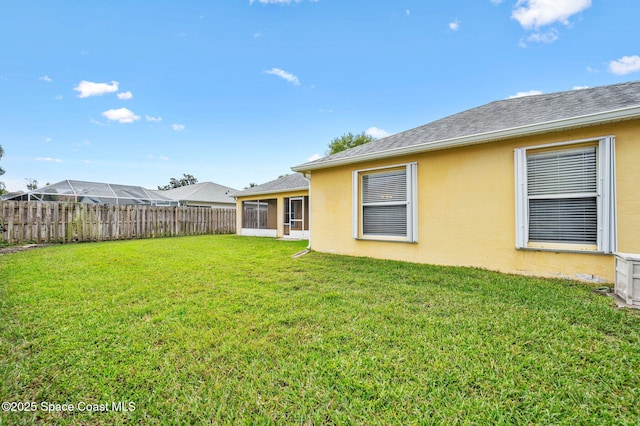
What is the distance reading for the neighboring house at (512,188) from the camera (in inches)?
155

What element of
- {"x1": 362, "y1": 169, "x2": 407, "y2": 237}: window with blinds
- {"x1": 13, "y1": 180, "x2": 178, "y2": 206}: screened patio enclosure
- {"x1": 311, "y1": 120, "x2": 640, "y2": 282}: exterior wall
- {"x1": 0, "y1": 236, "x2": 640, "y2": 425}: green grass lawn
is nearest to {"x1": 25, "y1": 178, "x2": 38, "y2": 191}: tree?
{"x1": 13, "y1": 180, "x2": 178, "y2": 206}: screened patio enclosure

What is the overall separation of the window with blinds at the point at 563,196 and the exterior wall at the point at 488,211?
0.81 feet

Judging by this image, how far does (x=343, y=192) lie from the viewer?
709 centimetres

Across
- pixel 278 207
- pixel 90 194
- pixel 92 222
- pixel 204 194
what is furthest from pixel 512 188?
pixel 204 194

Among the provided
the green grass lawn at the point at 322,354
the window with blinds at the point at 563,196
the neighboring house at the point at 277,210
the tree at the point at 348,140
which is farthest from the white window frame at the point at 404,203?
the tree at the point at 348,140

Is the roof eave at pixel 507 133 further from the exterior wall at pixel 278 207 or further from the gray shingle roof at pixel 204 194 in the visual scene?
the gray shingle roof at pixel 204 194

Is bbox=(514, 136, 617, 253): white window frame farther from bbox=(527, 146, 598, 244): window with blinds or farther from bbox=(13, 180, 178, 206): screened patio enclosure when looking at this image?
bbox=(13, 180, 178, 206): screened patio enclosure

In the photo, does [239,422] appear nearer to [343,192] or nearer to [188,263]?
[188,263]

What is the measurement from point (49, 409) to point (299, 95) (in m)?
13.4

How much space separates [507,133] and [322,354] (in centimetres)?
482

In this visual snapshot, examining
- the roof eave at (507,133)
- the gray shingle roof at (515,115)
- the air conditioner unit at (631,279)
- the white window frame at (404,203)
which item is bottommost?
Result: the air conditioner unit at (631,279)

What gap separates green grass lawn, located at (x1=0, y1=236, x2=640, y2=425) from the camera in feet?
5.36

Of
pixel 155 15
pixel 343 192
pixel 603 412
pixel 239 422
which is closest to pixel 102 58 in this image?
pixel 155 15

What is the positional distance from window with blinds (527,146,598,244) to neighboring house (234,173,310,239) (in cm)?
879
